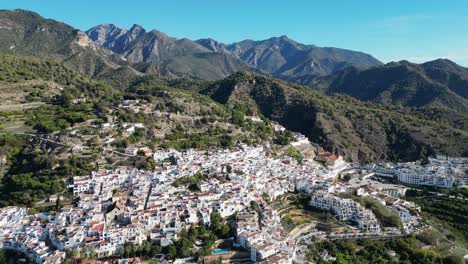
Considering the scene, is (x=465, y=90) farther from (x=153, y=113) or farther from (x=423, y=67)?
(x=153, y=113)

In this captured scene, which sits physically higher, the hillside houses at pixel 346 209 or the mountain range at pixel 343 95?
the mountain range at pixel 343 95

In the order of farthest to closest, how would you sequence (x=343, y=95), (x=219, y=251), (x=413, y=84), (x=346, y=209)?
(x=413, y=84)
(x=343, y=95)
(x=346, y=209)
(x=219, y=251)

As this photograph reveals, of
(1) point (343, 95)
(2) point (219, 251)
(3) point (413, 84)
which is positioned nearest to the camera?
(2) point (219, 251)

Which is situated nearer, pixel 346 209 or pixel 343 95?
pixel 346 209

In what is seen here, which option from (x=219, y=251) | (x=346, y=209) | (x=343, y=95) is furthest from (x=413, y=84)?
(x=219, y=251)

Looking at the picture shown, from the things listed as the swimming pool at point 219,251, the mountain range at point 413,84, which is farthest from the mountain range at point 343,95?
the swimming pool at point 219,251

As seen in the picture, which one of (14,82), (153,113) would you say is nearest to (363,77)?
(153,113)

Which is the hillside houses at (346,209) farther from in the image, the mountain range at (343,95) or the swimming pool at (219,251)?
the mountain range at (343,95)

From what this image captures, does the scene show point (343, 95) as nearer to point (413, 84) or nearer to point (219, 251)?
point (413, 84)

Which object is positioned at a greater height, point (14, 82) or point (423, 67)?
point (423, 67)

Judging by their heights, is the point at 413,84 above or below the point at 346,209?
above

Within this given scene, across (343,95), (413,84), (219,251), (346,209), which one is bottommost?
(219,251)
